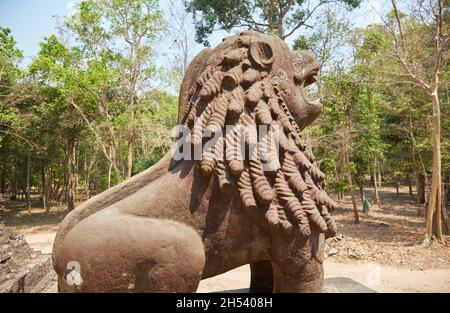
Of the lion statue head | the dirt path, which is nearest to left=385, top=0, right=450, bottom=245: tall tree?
the dirt path

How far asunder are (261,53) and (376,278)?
7.06m

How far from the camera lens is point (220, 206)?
231cm

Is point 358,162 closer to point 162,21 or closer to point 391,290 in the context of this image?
point 391,290

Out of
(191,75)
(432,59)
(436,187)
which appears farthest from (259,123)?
(432,59)

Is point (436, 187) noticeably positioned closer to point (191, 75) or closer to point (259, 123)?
point (259, 123)

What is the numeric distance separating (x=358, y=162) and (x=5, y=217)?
59.6 feet

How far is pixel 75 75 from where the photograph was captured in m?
12.9

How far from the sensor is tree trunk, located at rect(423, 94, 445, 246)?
933cm

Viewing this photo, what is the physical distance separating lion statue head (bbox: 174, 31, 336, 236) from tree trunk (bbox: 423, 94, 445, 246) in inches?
326

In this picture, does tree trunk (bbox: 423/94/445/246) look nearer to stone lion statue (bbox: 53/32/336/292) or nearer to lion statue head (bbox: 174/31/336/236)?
lion statue head (bbox: 174/31/336/236)

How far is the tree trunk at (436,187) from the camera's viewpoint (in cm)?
933

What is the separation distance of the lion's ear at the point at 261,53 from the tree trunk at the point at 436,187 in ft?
28.3

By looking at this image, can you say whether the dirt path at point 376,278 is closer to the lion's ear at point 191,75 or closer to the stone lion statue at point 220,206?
the stone lion statue at point 220,206

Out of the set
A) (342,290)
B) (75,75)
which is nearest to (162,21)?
(75,75)
